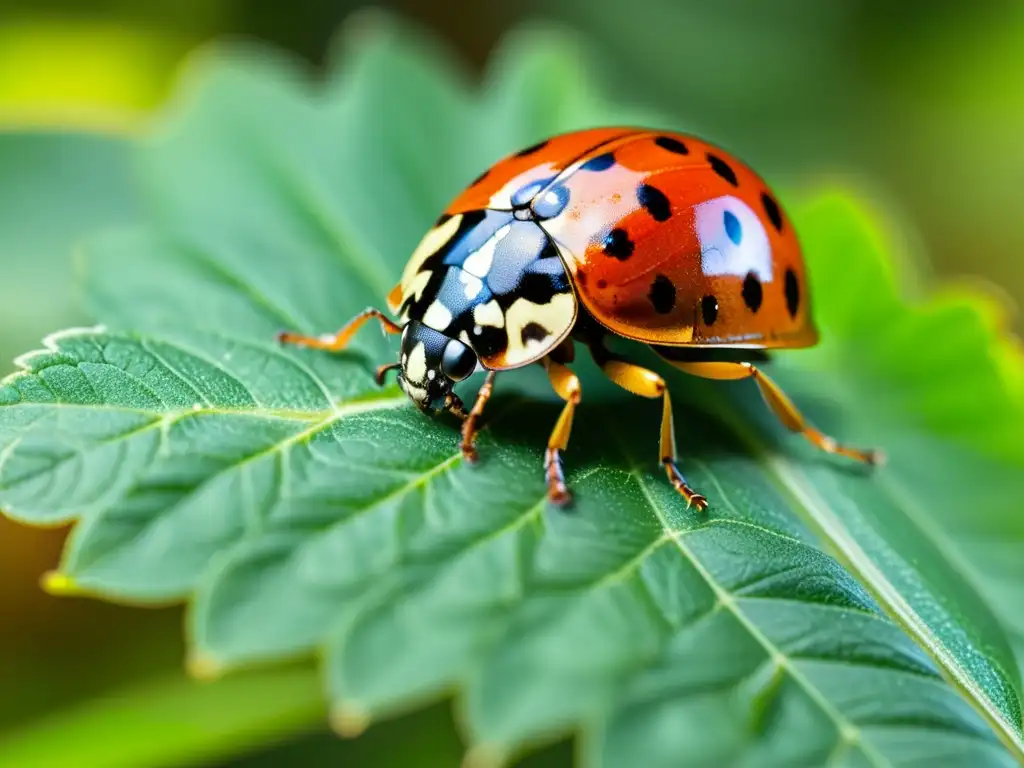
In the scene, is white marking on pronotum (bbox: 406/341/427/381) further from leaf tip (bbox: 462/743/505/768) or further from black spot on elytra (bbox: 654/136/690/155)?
leaf tip (bbox: 462/743/505/768)

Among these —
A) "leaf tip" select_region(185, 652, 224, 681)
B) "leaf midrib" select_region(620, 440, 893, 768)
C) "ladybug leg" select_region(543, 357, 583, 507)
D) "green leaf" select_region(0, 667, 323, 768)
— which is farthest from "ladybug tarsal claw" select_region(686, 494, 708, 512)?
"green leaf" select_region(0, 667, 323, 768)

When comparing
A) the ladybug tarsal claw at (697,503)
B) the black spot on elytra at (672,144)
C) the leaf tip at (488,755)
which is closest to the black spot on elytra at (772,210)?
the black spot on elytra at (672,144)

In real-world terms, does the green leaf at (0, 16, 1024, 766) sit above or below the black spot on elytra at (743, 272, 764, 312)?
below

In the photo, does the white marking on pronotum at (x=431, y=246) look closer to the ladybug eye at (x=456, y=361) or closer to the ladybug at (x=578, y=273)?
the ladybug at (x=578, y=273)

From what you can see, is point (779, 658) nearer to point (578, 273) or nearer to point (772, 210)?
point (578, 273)

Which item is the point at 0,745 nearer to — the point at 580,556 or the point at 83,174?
the point at 83,174

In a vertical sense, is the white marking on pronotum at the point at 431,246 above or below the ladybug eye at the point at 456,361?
above

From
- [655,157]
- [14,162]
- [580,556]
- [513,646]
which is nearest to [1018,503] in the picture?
[655,157]

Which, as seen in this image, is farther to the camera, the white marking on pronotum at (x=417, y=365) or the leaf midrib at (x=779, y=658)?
the white marking on pronotum at (x=417, y=365)
